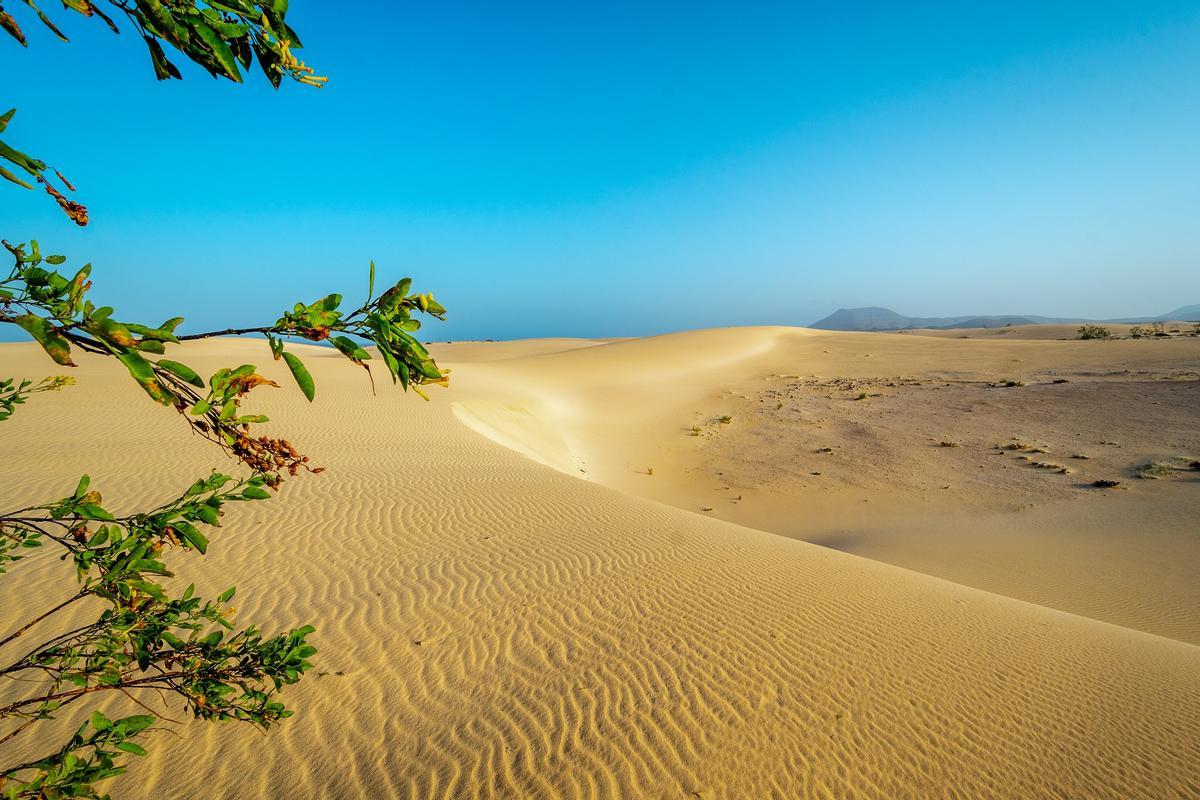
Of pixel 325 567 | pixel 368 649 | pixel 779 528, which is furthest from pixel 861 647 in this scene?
pixel 779 528

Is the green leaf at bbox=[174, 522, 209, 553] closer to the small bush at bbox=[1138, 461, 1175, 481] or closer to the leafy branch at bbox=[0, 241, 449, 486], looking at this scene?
the leafy branch at bbox=[0, 241, 449, 486]

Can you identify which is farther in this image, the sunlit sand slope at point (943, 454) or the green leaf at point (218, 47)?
the sunlit sand slope at point (943, 454)

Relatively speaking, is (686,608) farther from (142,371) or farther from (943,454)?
(943,454)

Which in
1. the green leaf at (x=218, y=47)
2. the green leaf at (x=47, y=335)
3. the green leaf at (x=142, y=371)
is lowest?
the green leaf at (x=142, y=371)

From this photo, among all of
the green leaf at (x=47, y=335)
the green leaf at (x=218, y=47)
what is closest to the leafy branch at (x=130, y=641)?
the green leaf at (x=47, y=335)

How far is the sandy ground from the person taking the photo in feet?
10.6

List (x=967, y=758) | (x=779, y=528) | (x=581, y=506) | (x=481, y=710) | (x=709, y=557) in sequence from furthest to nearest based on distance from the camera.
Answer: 1. (x=779, y=528)
2. (x=581, y=506)
3. (x=709, y=557)
4. (x=481, y=710)
5. (x=967, y=758)

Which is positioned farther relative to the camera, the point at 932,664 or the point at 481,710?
the point at 932,664

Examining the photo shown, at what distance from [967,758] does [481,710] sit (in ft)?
9.61

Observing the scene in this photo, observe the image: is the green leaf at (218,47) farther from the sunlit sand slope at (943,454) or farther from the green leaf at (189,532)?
the sunlit sand slope at (943,454)

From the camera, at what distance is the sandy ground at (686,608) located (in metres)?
3.23

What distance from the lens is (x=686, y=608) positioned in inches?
201

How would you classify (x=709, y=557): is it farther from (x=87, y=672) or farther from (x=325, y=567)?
(x=87, y=672)

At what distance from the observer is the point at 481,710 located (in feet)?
12.0
